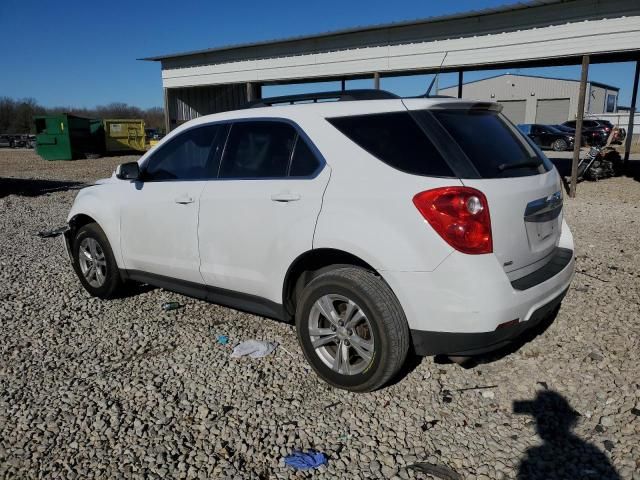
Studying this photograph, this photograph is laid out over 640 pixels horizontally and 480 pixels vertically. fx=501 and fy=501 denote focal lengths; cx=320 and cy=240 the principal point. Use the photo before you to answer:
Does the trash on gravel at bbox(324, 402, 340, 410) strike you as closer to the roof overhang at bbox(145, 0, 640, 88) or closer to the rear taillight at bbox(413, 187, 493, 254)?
the rear taillight at bbox(413, 187, 493, 254)

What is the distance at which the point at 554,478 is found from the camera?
7.73ft

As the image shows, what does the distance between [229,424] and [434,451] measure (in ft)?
3.72

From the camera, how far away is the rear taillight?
2.58 m

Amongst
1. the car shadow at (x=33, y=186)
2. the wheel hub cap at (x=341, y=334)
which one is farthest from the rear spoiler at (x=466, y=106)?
the car shadow at (x=33, y=186)

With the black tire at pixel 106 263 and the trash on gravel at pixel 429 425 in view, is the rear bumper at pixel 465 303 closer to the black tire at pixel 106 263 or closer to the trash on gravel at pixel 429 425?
the trash on gravel at pixel 429 425

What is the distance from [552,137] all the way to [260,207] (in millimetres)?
28661

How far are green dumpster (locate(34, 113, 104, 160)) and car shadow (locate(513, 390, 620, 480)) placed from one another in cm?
2722

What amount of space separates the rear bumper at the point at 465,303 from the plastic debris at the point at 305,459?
78cm

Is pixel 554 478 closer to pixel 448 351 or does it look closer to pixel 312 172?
pixel 448 351

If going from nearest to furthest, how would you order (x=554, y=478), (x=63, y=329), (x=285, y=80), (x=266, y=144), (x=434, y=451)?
1. (x=554, y=478)
2. (x=434, y=451)
3. (x=266, y=144)
4. (x=63, y=329)
5. (x=285, y=80)

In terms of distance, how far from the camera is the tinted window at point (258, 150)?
11.0 feet

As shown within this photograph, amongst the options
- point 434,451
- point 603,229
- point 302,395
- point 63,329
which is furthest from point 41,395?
point 603,229

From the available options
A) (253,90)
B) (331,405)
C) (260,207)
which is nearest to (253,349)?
(331,405)

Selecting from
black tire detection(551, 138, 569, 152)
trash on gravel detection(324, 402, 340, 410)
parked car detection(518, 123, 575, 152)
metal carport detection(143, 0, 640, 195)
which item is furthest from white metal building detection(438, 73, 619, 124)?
trash on gravel detection(324, 402, 340, 410)
